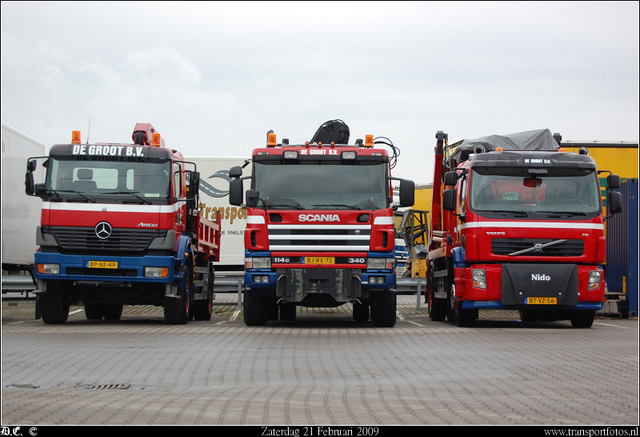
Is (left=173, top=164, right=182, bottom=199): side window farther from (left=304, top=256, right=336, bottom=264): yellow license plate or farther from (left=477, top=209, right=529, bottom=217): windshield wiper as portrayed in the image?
(left=477, top=209, right=529, bottom=217): windshield wiper

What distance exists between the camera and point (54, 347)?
12711 mm

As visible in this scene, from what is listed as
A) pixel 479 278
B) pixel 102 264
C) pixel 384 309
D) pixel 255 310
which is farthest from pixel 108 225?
pixel 479 278

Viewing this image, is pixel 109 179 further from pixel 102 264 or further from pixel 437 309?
pixel 437 309

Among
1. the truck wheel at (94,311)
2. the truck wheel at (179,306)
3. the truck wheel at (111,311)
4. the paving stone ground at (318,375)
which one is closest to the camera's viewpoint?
the paving stone ground at (318,375)

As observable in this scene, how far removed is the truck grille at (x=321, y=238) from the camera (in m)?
16.1

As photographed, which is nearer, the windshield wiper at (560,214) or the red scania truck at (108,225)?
the windshield wiper at (560,214)

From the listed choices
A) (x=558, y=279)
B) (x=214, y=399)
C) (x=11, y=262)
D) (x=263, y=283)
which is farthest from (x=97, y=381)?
(x=11, y=262)

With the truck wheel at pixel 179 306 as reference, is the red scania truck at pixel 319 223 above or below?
above

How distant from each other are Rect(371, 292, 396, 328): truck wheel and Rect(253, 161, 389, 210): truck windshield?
1.90 m

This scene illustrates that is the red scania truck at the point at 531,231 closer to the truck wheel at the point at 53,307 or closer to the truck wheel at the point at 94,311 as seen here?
the truck wheel at the point at 53,307

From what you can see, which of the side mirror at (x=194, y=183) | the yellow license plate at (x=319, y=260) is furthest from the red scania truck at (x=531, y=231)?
the side mirror at (x=194, y=183)

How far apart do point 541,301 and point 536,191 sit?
6.61 feet

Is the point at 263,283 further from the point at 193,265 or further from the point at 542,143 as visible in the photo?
the point at 542,143

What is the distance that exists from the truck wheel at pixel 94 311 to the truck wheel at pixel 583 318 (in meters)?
10.3
